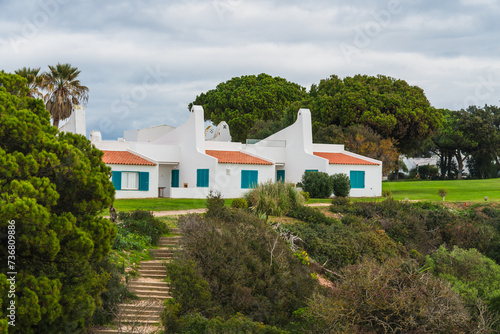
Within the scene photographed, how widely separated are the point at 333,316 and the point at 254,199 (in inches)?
536

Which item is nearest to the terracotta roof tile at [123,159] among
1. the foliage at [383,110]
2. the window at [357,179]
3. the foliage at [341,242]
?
the foliage at [341,242]

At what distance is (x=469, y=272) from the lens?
19719 millimetres

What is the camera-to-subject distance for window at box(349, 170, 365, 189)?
36.9m

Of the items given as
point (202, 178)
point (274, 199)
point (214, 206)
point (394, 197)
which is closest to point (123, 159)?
point (202, 178)

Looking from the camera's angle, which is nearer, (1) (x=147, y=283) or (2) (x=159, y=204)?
(1) (x=147, y=283)

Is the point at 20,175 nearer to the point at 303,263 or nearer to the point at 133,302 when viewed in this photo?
the point at 133,302

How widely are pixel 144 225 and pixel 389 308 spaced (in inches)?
386

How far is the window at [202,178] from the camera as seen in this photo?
33.3 metres

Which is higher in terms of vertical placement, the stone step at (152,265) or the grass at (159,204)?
the grass at (159,204)

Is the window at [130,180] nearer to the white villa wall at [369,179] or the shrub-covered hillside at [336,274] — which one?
the shrub-covered hillside at [336,274]

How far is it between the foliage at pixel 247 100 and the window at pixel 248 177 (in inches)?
1220

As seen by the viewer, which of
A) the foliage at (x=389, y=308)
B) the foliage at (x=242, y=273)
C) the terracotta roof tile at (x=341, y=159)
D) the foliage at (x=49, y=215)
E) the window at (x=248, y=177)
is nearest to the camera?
the foliage at (x=49, y=215)

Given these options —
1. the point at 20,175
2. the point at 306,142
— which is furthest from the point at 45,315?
the point at 306,142

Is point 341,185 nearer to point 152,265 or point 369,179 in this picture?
point 369,179
